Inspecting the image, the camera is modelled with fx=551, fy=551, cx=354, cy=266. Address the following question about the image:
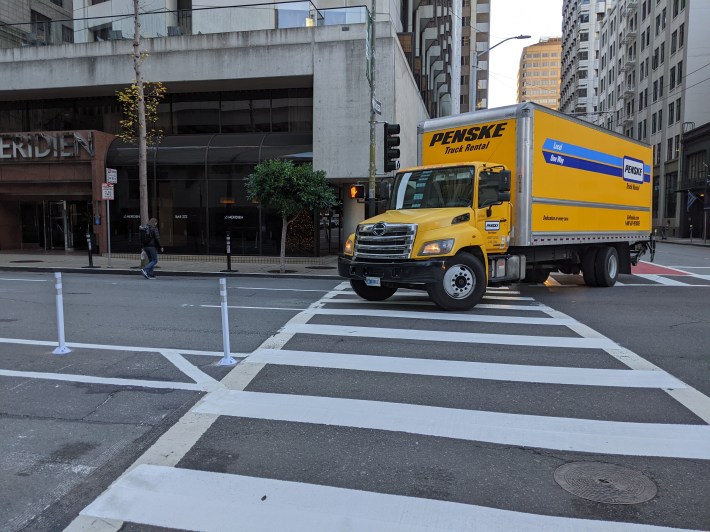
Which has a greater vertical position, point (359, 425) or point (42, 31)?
point (42, 31)

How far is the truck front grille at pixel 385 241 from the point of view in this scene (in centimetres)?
971

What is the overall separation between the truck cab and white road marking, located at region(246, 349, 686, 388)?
3194 millimetres

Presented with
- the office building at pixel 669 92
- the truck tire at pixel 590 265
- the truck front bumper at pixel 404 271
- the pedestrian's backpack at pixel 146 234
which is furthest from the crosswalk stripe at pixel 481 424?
the office building at pixel 669 92

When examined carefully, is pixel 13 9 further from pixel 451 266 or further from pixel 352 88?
pixel 451 266

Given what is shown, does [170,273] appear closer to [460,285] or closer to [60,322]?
[60,322]

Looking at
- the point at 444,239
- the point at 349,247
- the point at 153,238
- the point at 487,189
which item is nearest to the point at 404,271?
the point at 444,239

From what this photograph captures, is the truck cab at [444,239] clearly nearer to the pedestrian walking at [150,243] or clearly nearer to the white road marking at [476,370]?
the white road marking at [476,370]

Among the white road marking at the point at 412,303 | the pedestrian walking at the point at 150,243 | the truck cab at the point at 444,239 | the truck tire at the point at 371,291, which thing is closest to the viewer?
the truck cab at the point at 444,239

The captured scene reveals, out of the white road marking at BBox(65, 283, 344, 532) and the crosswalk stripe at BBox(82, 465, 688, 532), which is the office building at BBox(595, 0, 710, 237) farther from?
the crosswalk stripe at BBox(82, 465, 688, 532)

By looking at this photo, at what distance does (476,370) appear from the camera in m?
6.25

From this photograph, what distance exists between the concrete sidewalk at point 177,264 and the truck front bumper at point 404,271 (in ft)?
22.9

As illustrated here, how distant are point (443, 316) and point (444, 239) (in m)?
1.34

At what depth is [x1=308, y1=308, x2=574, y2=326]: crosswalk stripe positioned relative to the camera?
9.19 metres

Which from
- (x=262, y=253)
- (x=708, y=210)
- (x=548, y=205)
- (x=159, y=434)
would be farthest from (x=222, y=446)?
(x=708, y=210)
